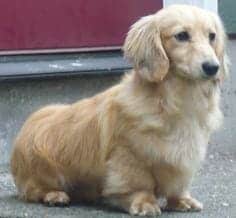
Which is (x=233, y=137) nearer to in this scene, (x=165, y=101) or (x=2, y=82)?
(x=2, y=82)

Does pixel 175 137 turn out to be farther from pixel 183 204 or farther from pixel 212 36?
pixel 212 36

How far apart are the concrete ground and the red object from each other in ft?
1.09

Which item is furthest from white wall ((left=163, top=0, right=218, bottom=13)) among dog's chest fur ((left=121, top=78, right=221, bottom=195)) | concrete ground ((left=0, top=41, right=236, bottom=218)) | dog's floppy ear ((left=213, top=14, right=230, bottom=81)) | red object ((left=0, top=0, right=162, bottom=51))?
dog's chest fur ((left=121, top=78, right=221, bottom=195))

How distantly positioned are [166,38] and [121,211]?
1039mm

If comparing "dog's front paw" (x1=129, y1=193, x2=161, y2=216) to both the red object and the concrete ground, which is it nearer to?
the concrete ground

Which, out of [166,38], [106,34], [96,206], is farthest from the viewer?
[106,34]

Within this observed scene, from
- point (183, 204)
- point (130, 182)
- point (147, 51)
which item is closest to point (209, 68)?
point (147, 51)

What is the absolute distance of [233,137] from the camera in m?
8.25

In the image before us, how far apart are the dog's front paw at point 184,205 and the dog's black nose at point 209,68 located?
2.88 ft

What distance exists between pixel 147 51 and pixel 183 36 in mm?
217

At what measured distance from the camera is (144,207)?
5449mm

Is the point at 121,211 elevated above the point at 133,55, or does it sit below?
below

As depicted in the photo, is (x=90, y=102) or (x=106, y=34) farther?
(x=106, y=34)

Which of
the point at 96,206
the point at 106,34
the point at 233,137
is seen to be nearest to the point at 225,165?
the point at 233,137
